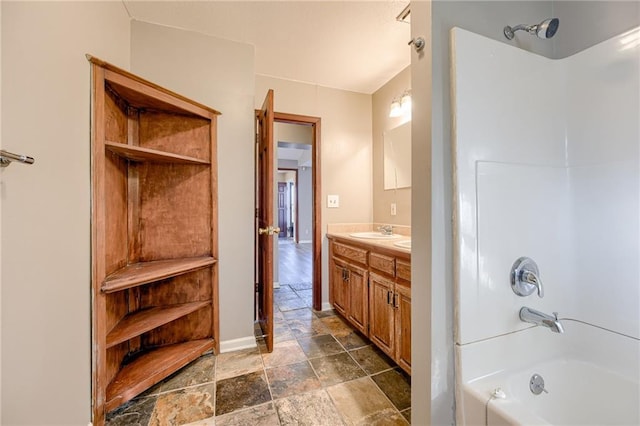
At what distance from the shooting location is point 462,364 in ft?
3.10

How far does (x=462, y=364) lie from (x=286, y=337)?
156cm

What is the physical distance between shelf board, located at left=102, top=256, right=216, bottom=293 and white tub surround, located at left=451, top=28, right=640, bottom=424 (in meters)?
1.55

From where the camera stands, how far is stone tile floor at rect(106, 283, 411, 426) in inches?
51.9

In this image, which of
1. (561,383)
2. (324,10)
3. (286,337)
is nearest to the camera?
(561,383)

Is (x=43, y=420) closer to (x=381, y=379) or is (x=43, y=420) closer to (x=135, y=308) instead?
(x=135, y=308)

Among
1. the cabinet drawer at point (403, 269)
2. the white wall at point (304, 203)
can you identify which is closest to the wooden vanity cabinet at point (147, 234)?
the cabinet drawer at point (403, 269)

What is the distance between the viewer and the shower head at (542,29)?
0.96 metres

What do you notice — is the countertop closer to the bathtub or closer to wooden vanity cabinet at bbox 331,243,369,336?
wooden vanity cabinet at bbox 331,243,369,336

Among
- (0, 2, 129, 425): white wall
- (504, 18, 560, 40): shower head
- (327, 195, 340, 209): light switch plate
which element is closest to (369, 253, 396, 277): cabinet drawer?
(327, 195, 340, 209): light switch plate

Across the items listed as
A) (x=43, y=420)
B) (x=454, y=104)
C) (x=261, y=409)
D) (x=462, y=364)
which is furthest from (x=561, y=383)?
(x=43, y=420)

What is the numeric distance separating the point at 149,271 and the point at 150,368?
60cm

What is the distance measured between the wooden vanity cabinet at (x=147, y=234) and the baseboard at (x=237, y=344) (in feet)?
0.25

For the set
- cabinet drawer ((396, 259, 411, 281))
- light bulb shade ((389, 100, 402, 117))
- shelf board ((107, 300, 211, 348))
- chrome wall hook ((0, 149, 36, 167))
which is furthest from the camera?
light bulb shade ((389, 100, 402, 117))

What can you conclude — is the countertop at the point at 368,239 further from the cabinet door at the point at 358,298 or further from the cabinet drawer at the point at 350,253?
the cabinet door at the point at 358,298
